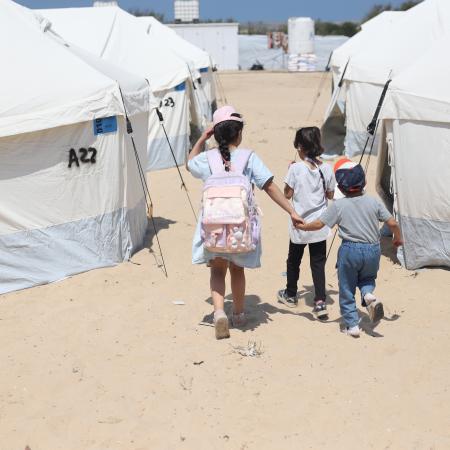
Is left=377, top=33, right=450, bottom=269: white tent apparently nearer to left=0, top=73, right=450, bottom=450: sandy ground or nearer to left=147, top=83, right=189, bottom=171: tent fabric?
left=0, top=73, right=450, bottom=450: sandy ground

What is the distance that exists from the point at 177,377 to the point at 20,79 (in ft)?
10.5

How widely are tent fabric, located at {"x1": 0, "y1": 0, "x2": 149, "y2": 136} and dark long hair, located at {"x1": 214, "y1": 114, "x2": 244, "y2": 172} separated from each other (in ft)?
6.59

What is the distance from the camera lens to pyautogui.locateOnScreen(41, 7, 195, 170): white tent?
11484 millimetres

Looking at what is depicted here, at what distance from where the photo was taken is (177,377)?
4402mm

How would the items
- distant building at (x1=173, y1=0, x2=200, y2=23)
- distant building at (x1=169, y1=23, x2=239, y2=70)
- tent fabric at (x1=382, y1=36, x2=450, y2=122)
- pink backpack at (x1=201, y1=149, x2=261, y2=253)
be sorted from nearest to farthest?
pink backpack at (x1=201, y1=149, x2=261, y2=253)
tent fabric at (x1=382, y1=36, x2=450, y2=122)
distant building at (x1=169, y1=23, x2=239, y2=70)
distant building at (x1=173, y1=0, x2=200, y2=23)

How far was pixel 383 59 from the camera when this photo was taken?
11.5 meters

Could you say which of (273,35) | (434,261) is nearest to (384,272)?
(434,261)

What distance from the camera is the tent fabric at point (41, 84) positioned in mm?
5832

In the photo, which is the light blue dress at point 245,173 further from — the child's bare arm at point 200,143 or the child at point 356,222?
the child at point 356,222

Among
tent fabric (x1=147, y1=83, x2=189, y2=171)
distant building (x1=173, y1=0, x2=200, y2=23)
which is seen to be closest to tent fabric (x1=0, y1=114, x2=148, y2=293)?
tent fabric (x1=147, y1=83, x2=189, y2=171)

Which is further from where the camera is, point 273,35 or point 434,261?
point 273,35

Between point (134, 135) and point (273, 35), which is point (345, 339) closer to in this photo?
point (134, 135)

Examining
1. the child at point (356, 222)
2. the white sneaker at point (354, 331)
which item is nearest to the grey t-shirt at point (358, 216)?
the child at point (356, 222)

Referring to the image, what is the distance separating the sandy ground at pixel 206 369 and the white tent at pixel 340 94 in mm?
6922
